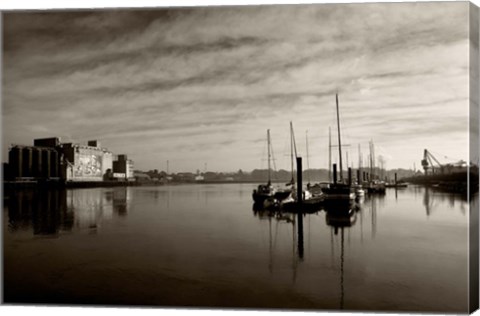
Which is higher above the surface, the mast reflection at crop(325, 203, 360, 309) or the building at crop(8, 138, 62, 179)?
the building at crop(8, 138, 62, 179)

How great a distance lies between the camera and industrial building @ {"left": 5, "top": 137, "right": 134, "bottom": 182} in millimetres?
5688

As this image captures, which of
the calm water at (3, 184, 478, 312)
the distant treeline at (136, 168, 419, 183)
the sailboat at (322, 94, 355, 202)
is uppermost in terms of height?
the distant treeline at (136, 168, 419, 183)

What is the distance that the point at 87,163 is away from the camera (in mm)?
6055

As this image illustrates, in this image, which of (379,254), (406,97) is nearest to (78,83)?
(406,97)

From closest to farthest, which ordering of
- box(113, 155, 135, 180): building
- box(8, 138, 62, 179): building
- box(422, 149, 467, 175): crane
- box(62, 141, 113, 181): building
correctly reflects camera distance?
box(422, 149, 467, 175): crane < box(8, 138, 62, 179): building < box(62, 141, 113, 181): building < box(113, 155, 135, 180): building

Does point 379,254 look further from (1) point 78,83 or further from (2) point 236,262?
(1) point 78,83

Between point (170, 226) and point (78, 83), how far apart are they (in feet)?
12.4

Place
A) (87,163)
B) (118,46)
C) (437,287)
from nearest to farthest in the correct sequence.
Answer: (437,287) → (118,46) → (87,163)

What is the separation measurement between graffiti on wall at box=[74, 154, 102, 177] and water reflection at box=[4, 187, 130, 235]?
2.19 ft

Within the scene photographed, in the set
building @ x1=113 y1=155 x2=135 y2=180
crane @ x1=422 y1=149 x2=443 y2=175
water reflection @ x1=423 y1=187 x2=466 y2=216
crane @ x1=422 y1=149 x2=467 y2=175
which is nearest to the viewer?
water reflection @ x1=423 y1=187 x2=466 y2=216

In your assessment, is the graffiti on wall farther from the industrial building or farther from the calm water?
the calm water

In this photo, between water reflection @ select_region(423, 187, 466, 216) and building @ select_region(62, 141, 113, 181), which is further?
building @ select_region(62, 141, 113, 181)

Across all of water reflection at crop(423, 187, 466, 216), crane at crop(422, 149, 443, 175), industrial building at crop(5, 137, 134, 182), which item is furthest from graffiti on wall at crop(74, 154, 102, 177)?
water reflection at crop(423, 187, 466, 216)

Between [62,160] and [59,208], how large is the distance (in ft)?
13.8
